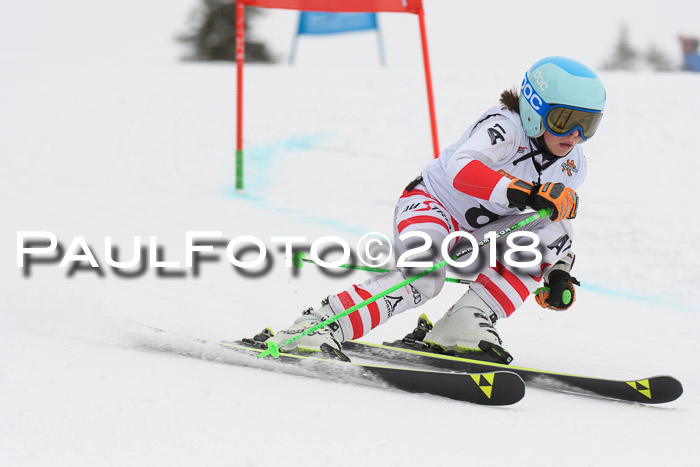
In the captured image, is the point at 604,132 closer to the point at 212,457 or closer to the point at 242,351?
the point at 242,351

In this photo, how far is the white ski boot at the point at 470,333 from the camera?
3186mm

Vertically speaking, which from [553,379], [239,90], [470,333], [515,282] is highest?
[239,90]

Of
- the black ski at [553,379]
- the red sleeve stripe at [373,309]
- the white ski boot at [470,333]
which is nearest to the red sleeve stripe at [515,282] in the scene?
the white ski boot at [470,333]

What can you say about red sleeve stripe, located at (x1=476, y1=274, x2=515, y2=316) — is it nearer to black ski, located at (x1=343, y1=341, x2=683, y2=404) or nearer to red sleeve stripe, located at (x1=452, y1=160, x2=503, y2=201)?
black ski, located at (x1=343, y1=341, x2=683, y2=404)

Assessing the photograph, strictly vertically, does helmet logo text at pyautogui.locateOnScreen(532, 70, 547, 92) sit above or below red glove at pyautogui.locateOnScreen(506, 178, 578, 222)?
above

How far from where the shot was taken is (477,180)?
297 centimetres

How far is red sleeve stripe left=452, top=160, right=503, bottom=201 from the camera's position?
9.66ft

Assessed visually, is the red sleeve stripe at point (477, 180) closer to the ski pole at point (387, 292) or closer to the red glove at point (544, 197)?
the red glove at point (544, 197)

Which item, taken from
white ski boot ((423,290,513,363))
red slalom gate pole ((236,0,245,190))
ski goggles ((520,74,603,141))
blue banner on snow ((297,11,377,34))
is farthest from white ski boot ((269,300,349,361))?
blue banner on snow ((297,11,377,34))

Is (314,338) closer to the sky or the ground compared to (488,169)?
closer to the ground

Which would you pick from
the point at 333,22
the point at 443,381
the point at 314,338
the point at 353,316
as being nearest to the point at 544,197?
the point at 443,381

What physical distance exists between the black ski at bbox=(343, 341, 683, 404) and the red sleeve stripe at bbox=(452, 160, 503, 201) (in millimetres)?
695

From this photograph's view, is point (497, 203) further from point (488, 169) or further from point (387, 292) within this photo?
point (387, 292)

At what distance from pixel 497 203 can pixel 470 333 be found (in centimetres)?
59
